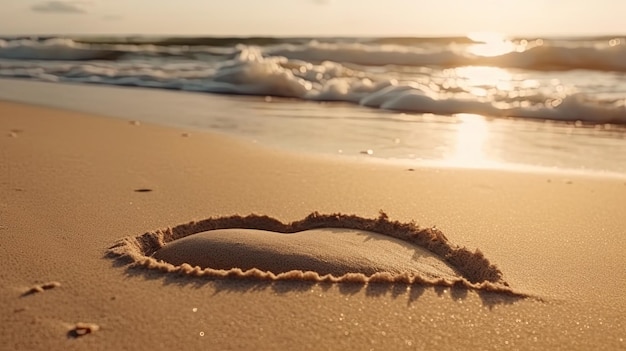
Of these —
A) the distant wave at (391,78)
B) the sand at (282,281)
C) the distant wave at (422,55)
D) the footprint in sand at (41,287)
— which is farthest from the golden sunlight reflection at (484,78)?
the footprint in sand at (41,287)

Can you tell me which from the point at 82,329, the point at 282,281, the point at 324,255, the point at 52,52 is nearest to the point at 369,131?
the point at 324,255

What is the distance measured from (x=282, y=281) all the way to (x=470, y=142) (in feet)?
9.56

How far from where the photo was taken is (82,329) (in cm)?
128

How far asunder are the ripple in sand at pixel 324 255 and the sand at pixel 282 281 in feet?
0.10

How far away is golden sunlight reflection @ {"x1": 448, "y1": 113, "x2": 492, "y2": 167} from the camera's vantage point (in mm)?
3457

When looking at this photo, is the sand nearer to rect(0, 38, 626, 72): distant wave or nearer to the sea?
the sea

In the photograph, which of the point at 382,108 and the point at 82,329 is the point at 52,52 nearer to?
the point at 382,108

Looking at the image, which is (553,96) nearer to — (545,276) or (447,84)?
(447,84)

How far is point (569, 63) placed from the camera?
12.8 meters

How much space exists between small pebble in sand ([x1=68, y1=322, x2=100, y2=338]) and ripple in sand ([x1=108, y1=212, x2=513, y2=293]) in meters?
0.31

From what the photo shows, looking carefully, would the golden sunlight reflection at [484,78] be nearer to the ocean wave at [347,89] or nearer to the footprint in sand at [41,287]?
the ocean wave at [347,89]

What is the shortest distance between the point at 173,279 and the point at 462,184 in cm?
161

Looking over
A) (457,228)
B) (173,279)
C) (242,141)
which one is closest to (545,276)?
(457,228)

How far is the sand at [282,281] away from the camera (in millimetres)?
1320
